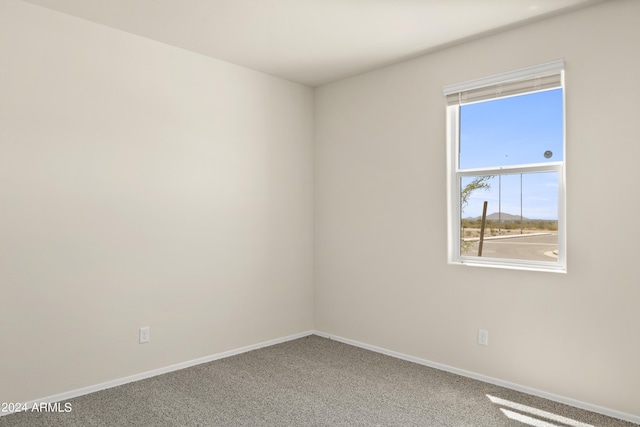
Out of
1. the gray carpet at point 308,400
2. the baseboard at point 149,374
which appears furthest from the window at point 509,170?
the baseboard at point 149,374

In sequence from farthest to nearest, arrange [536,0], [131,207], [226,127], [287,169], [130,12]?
[287,169]
[226,127]
[131,207]
[130,12]
[536,0]

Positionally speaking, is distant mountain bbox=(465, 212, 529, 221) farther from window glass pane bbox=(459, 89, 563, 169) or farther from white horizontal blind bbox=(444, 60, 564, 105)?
white horizontal blind bbox=(444, 60, 564, 105)

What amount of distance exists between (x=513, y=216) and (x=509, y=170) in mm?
341

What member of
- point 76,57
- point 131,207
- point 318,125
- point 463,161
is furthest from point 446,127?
point 76,57

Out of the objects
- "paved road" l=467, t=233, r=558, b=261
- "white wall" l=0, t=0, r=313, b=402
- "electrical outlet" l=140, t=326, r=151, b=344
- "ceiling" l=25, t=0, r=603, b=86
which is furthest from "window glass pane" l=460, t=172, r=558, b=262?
"electrical outlet" l=140, t=326, r=151, b=344

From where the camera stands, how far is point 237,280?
390 centimetres

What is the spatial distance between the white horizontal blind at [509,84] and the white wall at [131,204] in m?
1.69

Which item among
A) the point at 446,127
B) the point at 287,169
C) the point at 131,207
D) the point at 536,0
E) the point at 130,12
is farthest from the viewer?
the point at 287,169

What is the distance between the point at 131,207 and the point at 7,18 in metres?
1.38

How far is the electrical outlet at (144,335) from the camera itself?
10.7 feet

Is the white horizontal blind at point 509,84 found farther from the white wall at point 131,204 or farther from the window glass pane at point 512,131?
the white wall at point 131,204

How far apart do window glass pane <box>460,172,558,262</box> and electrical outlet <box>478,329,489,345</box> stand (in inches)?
22.5

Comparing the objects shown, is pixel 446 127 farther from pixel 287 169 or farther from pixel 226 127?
pixel 226 127

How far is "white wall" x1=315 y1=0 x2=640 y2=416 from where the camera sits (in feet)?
8.72
